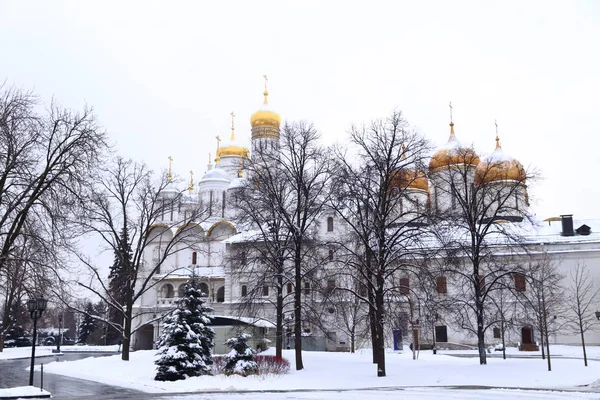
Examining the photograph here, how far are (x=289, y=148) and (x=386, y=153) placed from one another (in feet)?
14.7

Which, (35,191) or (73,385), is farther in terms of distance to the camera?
(73,385)

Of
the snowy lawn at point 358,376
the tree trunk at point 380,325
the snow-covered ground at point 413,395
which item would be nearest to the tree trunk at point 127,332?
the snowy lawn at point 358,376

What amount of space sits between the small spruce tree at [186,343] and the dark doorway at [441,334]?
29.9 m

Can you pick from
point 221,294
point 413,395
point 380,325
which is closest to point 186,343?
point 380,325

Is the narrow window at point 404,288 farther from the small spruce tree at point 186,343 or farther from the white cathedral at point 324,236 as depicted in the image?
the small spruce tree at point 186,343

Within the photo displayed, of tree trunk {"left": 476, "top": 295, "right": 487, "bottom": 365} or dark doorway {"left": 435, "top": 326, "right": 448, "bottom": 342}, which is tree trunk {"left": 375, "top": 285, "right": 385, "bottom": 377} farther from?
dark doorway {"left": 435, "top": 326, "right": 448, "bottom": 342}

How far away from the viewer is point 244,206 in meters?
28.9

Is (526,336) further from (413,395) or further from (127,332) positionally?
(413,395)

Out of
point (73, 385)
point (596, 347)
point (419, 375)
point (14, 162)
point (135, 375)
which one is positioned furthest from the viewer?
point (596, 347)

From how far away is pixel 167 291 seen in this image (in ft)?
206

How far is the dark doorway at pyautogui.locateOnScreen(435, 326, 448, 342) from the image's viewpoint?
51062 mm

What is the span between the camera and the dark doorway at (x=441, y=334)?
51062 millimetres

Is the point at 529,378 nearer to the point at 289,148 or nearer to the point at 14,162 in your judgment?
the point at 289,148

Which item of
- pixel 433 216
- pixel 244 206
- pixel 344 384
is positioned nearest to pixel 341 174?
pixel 433 216
